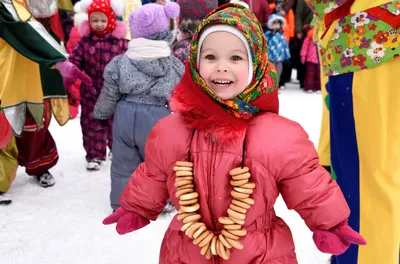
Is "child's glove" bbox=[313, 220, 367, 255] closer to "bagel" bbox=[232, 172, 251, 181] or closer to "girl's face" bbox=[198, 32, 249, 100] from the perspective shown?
"bagel" bbox=[232, 172, 251, 181]

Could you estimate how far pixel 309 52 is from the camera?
8609mm

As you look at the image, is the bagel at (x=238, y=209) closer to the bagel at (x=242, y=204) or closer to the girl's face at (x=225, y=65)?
the bagel at (x=242, y=204)

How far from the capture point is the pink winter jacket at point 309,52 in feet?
28.0

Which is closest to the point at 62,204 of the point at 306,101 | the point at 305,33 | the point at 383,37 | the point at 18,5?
the point at 18,5

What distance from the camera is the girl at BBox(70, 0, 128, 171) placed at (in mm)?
3959

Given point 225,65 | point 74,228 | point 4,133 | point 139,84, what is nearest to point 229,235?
point 225,65

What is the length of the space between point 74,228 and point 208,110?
6.22 feet

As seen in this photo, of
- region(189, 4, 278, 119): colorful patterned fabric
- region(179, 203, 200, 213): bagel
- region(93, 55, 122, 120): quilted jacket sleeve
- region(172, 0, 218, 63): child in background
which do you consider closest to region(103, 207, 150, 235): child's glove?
region(179, 203, 200, 213): bagel

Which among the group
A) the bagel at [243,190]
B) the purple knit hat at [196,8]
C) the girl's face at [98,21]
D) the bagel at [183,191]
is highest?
the purple knit hat at [196,8]

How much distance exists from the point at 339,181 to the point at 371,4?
77 cm

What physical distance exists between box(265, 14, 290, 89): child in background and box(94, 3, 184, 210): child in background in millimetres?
5484

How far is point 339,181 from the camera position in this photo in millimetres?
1996

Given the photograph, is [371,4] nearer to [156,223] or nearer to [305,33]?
[156,223]

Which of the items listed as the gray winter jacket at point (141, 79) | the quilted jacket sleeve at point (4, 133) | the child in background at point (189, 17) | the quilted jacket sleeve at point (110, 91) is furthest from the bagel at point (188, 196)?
the child in background at point (189, 17)
